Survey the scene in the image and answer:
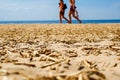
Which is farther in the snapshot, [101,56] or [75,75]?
[101,56]

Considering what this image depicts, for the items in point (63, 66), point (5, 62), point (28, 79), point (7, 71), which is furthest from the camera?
point (5, 62)

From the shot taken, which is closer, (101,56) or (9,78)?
(9,78)

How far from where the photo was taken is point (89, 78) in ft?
10.6

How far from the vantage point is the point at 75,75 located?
3.30m

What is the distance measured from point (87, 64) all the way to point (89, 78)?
3.97 feet

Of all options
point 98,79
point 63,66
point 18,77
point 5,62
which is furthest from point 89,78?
point 5,62

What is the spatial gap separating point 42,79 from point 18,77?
0.26m

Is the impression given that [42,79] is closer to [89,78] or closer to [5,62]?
[89,78]

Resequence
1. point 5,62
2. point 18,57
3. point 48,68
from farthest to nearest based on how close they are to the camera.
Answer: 1. point 18,57
2. point 5,62
3. point 48,68

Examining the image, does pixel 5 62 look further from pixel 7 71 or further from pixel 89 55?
pixel 89 55

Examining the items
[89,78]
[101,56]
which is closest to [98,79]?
[89,78]

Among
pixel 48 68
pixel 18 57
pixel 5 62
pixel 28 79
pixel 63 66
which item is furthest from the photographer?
pixel 18 57

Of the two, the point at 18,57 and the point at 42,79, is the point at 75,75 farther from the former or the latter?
the point at 18,57

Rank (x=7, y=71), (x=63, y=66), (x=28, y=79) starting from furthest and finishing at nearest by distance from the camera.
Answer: (x=63, y=66)
(x=7, y=71)
(x=28, y=79)
